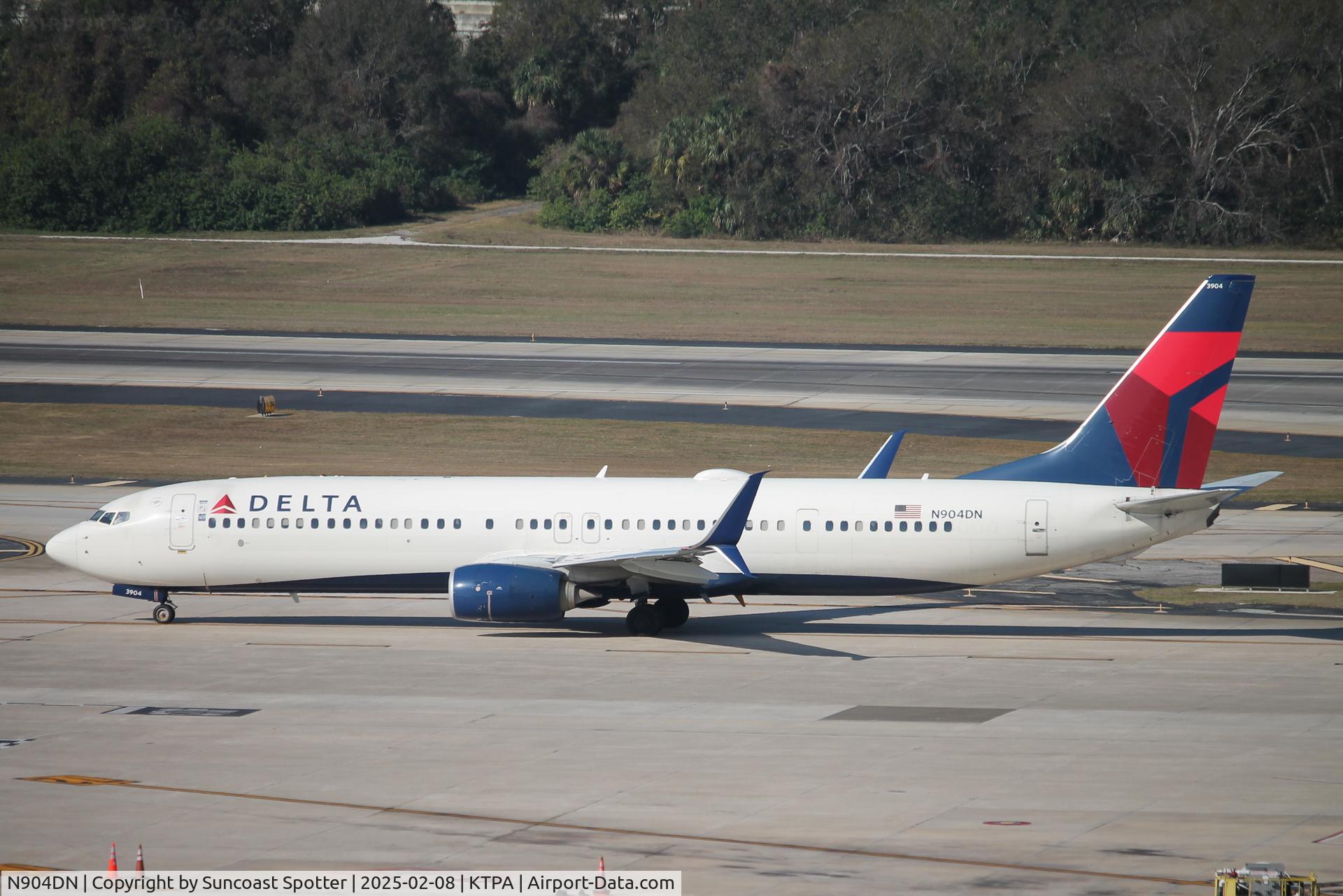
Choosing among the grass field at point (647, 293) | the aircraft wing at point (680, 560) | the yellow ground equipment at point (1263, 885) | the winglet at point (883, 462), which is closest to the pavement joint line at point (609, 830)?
the yellow ground equipment at point (1263, 885)

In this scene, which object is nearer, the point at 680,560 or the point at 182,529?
the point at 680,560

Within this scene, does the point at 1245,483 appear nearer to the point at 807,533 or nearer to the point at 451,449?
the point at 807,533

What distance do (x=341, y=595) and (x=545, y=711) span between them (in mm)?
15403

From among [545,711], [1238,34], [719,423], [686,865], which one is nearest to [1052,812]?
[686,865]

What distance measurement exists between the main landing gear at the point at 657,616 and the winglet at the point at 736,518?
375cm

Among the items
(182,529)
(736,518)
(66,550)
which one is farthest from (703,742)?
(66,550)

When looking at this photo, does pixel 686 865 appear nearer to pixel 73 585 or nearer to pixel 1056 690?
pixel 1056 690

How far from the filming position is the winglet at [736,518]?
33.8 metres

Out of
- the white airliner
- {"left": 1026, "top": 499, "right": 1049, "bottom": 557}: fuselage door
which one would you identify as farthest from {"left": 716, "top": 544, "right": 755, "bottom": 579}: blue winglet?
{"left": 1026, "top": 499, "right": 1049, "bottom": 557}: fuselage door

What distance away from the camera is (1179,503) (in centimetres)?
3462

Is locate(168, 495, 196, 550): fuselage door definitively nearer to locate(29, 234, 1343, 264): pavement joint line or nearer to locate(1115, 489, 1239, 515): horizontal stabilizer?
locate(1115, 489, 1239, 515): horizontal stabilizer

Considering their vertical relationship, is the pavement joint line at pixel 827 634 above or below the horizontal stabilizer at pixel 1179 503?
below

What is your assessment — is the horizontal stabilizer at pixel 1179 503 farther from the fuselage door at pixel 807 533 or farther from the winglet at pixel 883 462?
the fuselage door at pixel 807 533

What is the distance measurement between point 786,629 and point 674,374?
Answer: 4200 centimetres
